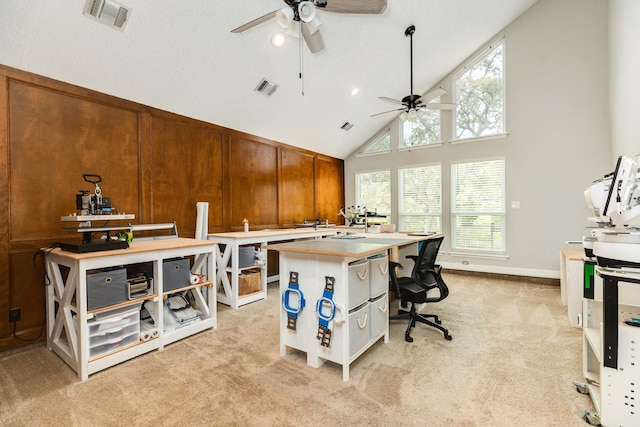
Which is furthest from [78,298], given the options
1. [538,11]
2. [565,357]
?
[538,11]

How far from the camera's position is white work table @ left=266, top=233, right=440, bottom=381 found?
1.98m

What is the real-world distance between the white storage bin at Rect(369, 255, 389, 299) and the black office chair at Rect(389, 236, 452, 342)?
0.18 metres

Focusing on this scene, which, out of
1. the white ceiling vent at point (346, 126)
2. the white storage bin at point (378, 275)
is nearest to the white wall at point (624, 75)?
the white storage bin at point (378, 275)

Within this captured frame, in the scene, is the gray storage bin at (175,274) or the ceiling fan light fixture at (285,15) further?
the gray storage bin at (175,274)

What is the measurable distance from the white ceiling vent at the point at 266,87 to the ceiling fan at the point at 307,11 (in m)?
1.33

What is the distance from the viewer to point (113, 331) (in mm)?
2193

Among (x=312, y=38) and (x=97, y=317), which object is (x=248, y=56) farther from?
(x=97, y=317)

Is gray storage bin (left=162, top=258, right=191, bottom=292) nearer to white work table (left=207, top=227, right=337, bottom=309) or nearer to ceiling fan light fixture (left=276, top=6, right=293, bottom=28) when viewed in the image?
white work table (left=207, top=227, right=337, bottom=309)

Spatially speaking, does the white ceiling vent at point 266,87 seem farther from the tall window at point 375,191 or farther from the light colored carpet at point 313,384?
the tall window at point 375,191

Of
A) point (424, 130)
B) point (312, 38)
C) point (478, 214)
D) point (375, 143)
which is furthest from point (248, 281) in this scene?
point (424, 130)

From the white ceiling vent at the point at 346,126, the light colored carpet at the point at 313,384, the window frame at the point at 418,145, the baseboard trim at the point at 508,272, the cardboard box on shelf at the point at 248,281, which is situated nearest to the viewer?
the light colored carpet at the point at 313,384

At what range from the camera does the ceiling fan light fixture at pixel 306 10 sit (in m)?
2.08

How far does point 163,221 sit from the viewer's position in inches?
134

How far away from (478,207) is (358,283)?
386 centimetres
